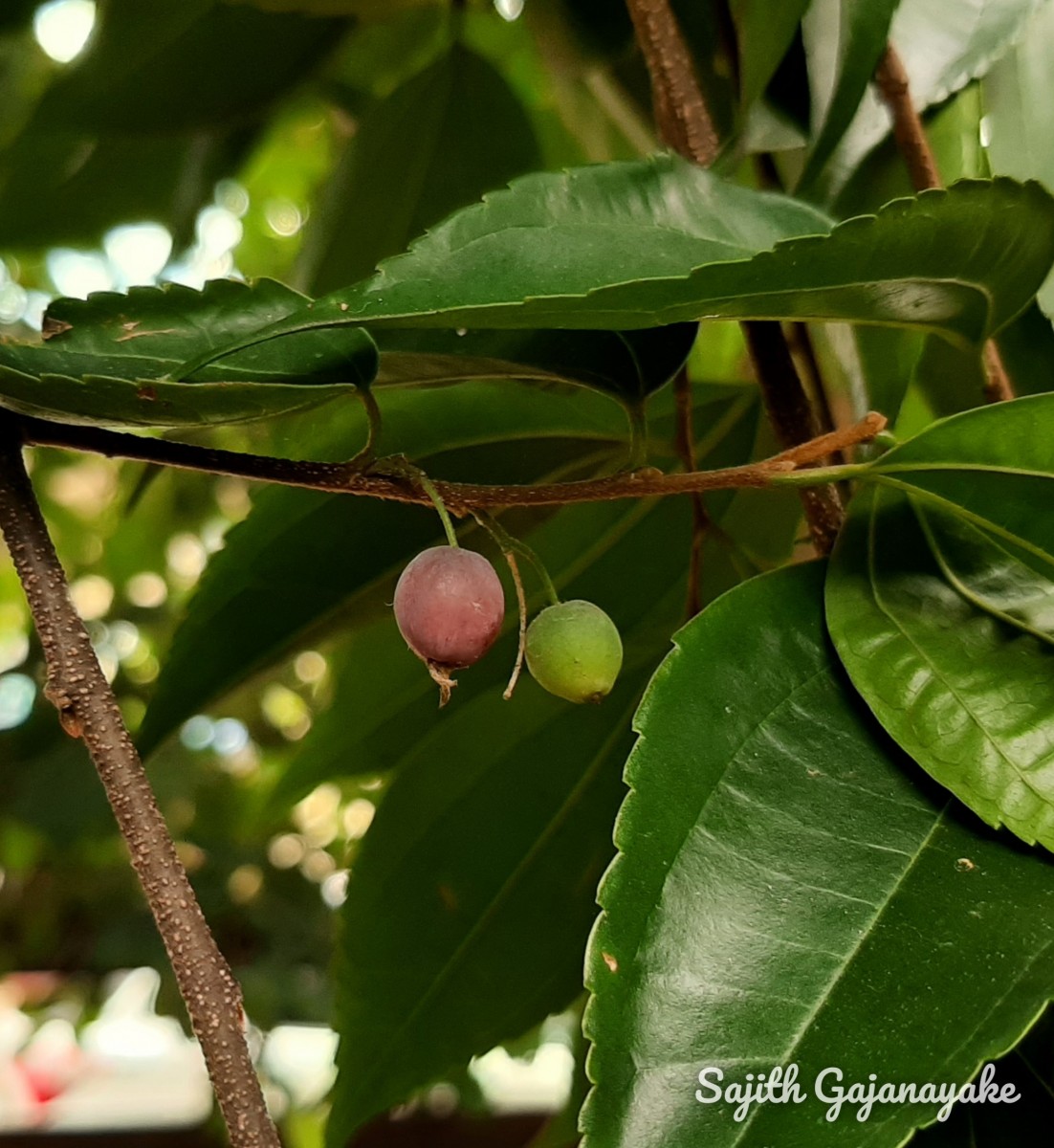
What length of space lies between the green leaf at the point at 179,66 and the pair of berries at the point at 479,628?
1.67 ft

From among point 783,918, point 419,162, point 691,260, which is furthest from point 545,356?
point 419,162

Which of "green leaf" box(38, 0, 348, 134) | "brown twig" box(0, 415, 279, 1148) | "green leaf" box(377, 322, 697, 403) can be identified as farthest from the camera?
"green leaf" box(38, 0, 348, 134)

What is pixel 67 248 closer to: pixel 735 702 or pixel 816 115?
pixel 816 115

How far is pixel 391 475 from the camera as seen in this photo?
36 cm

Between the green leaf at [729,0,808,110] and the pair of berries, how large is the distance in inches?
8.8

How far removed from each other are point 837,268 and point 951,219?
1.7 inches

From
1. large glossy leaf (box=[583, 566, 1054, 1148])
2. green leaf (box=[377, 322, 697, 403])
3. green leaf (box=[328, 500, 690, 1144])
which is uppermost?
green leaf (box=[377, 322, 697, 403])

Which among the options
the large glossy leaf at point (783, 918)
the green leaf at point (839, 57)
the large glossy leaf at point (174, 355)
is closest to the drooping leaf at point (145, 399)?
the large glossy leaf at point (174, 355)

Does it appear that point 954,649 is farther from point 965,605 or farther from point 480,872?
point 480,872

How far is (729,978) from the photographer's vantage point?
1.03 ft

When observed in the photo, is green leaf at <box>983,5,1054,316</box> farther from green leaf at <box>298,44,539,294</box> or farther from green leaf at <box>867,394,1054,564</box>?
green leaf at <box>298,44,539,294</box>

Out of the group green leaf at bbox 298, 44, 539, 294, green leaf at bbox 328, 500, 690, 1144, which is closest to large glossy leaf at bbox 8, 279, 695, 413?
green leaf at bbox 328, 500, 690, 1144

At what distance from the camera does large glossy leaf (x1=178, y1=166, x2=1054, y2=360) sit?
304mm

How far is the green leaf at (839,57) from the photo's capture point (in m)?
0.44
